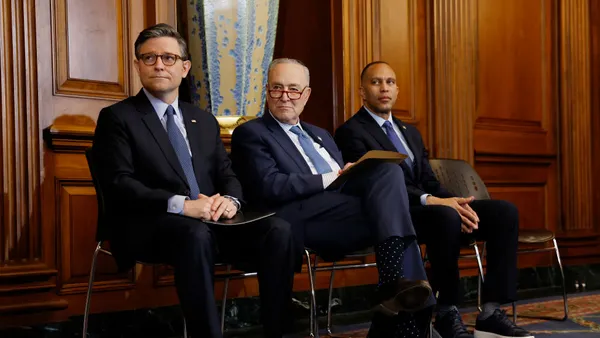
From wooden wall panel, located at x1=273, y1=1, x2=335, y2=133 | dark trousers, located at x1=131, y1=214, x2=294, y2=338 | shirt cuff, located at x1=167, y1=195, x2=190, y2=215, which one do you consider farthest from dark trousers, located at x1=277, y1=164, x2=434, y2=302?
wooden wall panel, located at x1=273, y1=1, x2=335, y2=133

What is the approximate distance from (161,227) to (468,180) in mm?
1826

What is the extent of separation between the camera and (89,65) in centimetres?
304

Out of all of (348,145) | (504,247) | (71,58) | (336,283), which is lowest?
(336,283)

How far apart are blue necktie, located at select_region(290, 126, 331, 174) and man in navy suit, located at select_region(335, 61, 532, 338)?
0.32 meters

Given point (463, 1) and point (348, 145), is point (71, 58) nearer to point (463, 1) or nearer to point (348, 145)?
point (348, 145)

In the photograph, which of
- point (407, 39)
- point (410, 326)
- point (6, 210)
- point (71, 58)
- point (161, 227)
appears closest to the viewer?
point (161, 227)

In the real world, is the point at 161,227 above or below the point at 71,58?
below

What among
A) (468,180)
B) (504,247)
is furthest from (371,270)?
(504,247)

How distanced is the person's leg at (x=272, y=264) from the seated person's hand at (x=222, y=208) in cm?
8

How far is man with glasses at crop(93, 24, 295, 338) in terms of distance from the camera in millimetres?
2100

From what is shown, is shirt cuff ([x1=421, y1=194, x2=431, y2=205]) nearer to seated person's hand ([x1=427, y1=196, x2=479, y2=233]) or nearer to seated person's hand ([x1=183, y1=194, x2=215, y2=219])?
seated person's hand ([x1=427, y1=196, x2=479, y2=233])

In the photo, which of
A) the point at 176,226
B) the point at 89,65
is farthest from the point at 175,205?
the point at 89,65

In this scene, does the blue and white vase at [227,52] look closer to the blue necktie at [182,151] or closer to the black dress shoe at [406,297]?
the blue necktie at [182,151]

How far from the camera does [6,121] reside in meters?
2.81
